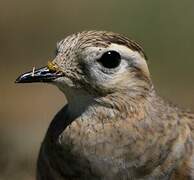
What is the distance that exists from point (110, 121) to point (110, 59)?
58 centimetres

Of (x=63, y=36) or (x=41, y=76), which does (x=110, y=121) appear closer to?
(x=41, y=76)

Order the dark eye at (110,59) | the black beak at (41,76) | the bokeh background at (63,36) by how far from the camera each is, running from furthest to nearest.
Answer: the bokeh background at (63,36), the black beak at (41,76), the dark eye at (110,59)

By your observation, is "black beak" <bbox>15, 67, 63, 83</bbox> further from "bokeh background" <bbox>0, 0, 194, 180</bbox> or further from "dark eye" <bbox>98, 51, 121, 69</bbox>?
"bokeh background" <bbox>0, 0, 194, 180</bbox>

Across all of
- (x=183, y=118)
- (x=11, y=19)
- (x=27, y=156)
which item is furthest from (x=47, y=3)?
(x=183, y=118)

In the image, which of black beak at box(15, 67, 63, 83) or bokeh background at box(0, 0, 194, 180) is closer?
black beak at box(15, 67, 63, 83)

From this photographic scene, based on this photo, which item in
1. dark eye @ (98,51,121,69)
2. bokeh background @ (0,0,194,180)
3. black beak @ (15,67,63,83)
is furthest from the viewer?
bokeh background @ (0,0,194,180)

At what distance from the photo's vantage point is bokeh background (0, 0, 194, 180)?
1741cm

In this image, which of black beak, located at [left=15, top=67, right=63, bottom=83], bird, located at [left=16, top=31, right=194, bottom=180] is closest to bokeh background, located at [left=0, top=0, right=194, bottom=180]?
bird, located at [left=16, top=31, right=194, bottom=180]

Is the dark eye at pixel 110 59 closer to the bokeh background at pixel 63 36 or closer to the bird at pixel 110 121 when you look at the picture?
the bird at pixel 110 121

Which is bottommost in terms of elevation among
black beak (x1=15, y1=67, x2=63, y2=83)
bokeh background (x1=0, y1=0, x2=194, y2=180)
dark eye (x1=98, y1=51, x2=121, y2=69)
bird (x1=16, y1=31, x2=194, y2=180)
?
bird (x1=16, y1=31, x2=194, y2=180)

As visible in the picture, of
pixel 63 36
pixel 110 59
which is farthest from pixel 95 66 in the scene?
pixel 63 36

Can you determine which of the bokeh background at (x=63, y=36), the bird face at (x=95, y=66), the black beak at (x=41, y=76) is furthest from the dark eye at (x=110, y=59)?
the bokeh background at (x=63, y=36)

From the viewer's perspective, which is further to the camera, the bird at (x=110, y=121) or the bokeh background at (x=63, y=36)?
the bokeh background at (x=63, y=36)

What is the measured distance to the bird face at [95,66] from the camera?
30.9 ft
